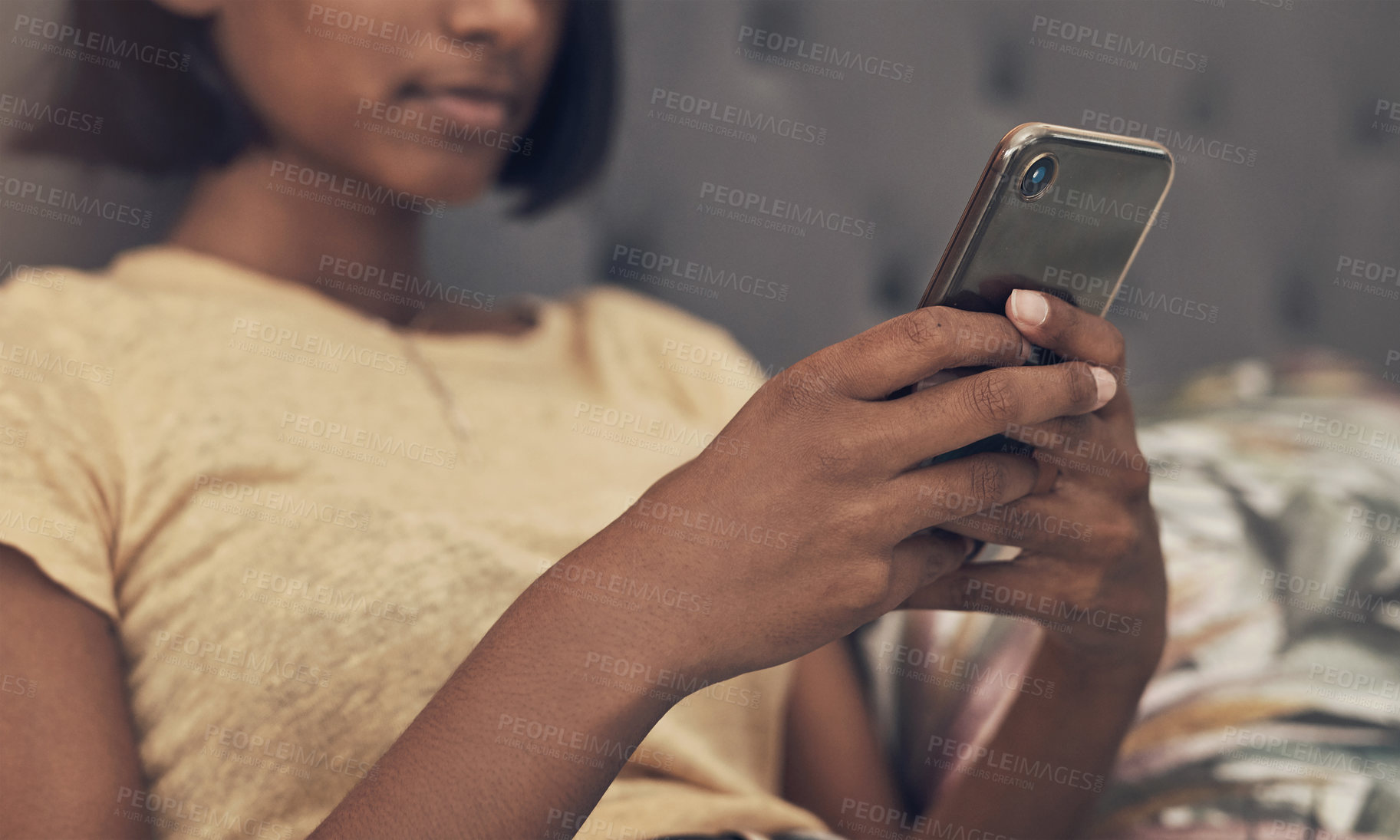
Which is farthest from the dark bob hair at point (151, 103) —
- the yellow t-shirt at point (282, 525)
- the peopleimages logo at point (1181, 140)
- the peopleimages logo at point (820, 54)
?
the peopleimages logo at point (1181, 140)

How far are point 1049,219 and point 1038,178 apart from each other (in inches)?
1.0

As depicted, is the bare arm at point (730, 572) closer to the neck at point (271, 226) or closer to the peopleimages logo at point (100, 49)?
the neck at point (271, 226)

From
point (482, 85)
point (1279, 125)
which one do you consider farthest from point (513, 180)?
point (1279, 125)

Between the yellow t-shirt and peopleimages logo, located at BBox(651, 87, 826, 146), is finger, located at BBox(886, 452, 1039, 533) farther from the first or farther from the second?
peopleimages logo, located at BBox(651, 87, 826, 146)

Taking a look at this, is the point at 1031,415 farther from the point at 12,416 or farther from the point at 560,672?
the point at 12,416

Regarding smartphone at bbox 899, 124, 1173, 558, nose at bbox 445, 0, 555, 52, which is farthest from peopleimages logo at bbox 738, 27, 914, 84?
smartphone at bbox 899, 124, 1173, 558

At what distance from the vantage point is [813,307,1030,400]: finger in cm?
39

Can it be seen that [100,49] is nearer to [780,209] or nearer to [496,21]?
[496,21]

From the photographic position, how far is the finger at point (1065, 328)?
426mm

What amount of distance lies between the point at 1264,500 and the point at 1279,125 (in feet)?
2.03

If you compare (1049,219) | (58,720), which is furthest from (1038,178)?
(58,720)

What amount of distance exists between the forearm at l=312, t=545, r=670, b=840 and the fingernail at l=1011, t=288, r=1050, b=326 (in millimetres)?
240

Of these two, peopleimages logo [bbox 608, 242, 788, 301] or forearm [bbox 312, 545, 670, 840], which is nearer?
forearm [bbox 312, 545, 670, 840]

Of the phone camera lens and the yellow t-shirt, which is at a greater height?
the phone camera lens
